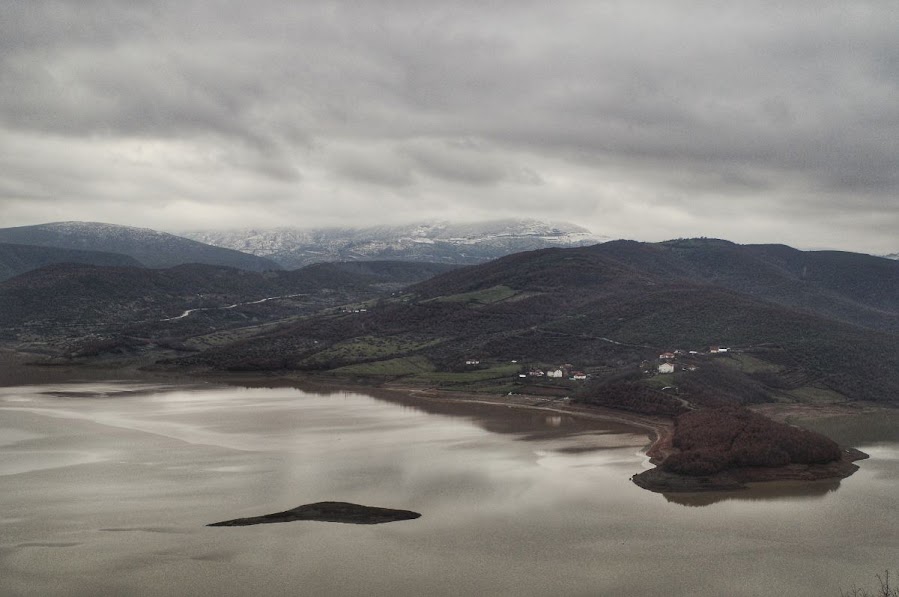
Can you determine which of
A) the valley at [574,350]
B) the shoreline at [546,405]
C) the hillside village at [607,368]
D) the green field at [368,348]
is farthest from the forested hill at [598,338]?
the shoreline at [546,405]

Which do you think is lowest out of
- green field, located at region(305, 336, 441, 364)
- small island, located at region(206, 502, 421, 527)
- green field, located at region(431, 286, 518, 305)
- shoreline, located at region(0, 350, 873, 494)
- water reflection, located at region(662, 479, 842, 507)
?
small island, located at region(206, 502, 421, 527)

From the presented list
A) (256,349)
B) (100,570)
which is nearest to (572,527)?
(100,570)

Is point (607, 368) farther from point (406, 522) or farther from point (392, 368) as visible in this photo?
point (406, 522)

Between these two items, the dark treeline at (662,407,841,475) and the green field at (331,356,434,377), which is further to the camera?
the green field at (331,356,434,377)

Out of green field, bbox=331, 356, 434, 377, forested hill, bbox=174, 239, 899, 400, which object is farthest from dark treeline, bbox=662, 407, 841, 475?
green field, bbox=331, 356, 434, 377

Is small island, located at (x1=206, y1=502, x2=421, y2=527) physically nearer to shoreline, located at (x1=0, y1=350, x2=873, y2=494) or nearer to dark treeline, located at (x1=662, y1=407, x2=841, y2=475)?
shoreline, located at (x1=0, y1=350, x2=873, y2=494)

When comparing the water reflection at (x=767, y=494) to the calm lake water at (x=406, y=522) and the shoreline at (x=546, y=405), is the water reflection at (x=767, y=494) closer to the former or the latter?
the calm lake water at (x=406, y=522)

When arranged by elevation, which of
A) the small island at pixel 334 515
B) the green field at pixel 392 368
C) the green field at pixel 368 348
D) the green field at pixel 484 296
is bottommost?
the small island at pixel 334 515
